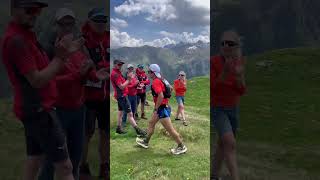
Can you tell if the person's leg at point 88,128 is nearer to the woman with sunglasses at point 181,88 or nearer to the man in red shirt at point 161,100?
the man in red shirt at point 161,100

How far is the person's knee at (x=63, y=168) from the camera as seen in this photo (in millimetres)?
3396

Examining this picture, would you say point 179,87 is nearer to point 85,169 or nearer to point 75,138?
point 85,169

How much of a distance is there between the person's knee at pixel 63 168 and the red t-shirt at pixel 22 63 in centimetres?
45

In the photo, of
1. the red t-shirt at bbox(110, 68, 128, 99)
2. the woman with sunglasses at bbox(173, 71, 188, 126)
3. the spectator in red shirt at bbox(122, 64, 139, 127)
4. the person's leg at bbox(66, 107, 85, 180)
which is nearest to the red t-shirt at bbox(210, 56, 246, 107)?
the person's leg at bbox(66, 107, 85, 180)

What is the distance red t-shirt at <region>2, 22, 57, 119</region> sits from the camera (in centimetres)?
303

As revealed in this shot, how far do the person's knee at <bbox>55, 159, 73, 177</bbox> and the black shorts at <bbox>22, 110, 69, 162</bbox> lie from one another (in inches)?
1.6

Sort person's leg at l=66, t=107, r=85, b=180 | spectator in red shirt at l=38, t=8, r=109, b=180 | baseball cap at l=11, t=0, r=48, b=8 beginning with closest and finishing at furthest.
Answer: baseball cap at l=11, t=0, r=48, b=8 → spectator in red shirt at l=38, t=8, r=109, b=180 → person's leg at l=66, t=107, r=85, b=180

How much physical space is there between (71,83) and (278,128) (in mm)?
5144

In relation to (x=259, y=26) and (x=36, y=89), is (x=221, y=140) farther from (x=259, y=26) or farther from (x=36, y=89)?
(x=259, y=26)

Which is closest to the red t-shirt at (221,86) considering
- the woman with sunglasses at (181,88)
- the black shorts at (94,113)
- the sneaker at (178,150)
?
the black shorts at (94,113)

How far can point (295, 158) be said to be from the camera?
699cm

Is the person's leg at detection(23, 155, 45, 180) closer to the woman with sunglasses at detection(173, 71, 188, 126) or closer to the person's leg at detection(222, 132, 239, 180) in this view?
the person's leg at detection(222, 132, 239, 180)

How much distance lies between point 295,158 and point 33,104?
16.2 ft

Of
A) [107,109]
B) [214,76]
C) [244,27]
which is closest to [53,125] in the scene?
[107,109]
